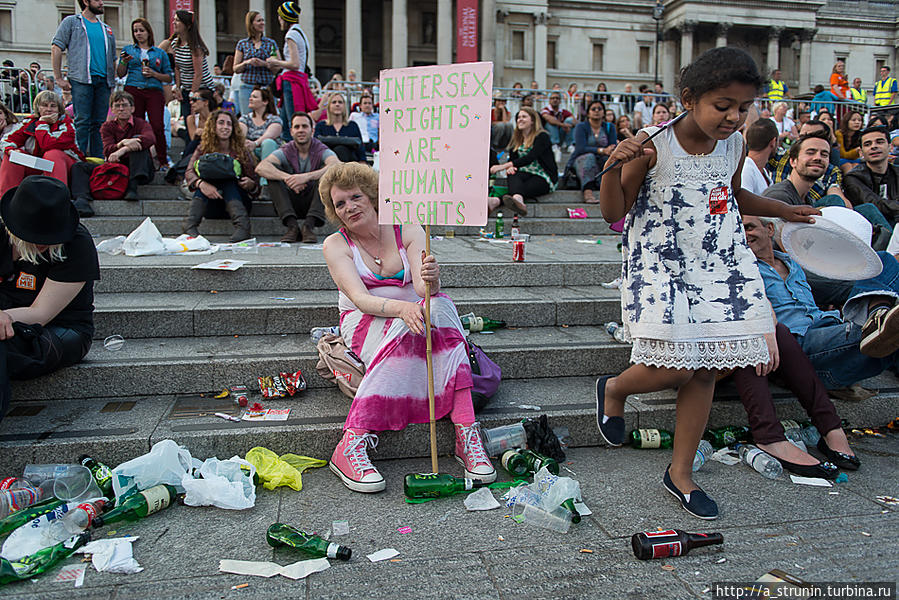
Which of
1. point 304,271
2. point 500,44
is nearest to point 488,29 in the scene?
point 500,44

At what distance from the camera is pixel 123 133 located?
8.59 metres

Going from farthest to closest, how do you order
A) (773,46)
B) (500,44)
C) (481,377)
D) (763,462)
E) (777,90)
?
(773,46), (500,44), (777,90), (481,377), (763,462)

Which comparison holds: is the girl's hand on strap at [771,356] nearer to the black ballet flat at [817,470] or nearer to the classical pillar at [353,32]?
the black ballet flat at [817,470]

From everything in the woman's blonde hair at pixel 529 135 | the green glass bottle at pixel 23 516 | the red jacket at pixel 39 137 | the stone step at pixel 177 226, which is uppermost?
the woman's blonde hair at pixel 529 135

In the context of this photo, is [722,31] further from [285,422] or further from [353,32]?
[285,422]

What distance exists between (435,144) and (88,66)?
7.56m

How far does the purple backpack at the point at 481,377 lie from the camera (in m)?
3.90

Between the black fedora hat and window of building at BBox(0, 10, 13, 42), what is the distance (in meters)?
45.2

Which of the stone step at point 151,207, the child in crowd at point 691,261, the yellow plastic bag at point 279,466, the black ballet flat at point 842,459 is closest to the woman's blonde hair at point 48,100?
the stone step at point 151,207

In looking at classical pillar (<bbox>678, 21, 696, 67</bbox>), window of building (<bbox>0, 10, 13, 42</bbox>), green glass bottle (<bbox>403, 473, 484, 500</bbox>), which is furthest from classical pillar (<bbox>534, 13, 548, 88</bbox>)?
green glass bottle (<bbox>403, 473, 484, 500</bbox>)

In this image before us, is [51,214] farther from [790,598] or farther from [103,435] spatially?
[790,598]

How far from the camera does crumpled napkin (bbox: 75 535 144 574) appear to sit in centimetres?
261

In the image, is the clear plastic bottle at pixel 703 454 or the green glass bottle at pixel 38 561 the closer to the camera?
the green glass bottle at pixel 38 561

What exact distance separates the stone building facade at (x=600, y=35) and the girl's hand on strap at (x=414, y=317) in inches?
1665
